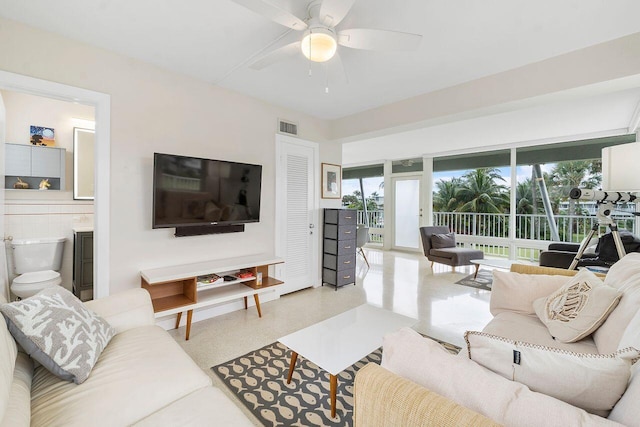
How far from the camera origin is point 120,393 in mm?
1113

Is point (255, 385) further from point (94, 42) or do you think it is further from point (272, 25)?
point (94, 42)

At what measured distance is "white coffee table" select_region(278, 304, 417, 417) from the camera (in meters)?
1.56

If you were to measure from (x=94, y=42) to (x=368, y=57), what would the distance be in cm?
219

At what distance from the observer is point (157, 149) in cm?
257

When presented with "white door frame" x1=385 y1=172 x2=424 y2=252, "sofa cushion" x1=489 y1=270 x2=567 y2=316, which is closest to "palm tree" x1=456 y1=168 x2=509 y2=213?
"white door frame" x1=385 y1=172 x2=424 y2=252

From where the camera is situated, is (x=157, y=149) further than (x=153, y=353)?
Yes

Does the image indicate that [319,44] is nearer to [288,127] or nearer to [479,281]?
[288,127]

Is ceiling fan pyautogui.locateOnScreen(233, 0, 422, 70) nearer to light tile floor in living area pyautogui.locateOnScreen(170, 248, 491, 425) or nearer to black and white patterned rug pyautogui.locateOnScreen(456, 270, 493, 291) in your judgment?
light tile floor in living area pyautogui.locateOnScreen(170, 248, 491, 425)

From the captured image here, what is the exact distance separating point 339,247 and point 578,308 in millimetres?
2668

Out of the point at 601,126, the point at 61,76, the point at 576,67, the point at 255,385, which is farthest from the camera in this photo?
the point at 601,126

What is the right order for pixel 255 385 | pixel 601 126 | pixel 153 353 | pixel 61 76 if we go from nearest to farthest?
pixel 153 353
pixel 255 385
pixel 61 76
pixel 601 126

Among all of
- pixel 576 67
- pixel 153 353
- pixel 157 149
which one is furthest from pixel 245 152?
pixel 576 67

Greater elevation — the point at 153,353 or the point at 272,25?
the point at 272,25

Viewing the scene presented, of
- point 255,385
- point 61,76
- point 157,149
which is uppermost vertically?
point 61,76
